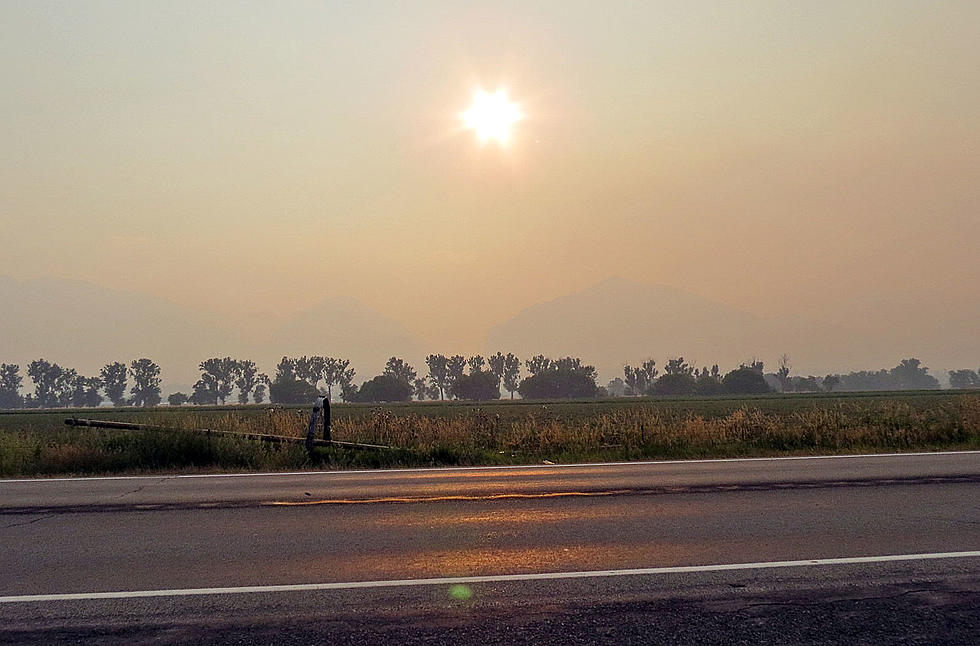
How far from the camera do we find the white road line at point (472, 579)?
6453 mm

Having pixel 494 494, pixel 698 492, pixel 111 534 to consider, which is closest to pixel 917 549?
pixel 698 492

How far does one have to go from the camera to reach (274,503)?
10828 mm

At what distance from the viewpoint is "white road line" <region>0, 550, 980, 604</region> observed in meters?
6.45

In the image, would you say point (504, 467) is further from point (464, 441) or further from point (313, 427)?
point (313, 427)

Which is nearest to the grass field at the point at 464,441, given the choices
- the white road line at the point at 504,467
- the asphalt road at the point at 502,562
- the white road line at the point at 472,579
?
the white road line at the point at 504,467

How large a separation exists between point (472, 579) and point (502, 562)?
624 millimetres

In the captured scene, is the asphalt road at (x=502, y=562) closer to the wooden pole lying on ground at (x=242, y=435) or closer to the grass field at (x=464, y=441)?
the grass field at (x=464, y=441)

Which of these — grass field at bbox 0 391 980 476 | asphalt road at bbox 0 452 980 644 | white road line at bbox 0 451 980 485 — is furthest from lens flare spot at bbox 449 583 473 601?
grass field at bbox 0 391 980 476

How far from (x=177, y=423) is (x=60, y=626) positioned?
12580 mm

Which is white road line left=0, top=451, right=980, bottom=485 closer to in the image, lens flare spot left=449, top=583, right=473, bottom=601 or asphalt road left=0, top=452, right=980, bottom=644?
asphalt road left=0, top=452, right=980, bottom=644

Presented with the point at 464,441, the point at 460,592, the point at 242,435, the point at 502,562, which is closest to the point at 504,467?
the point at 464,441

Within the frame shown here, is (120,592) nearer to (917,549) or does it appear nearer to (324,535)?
(324,535)

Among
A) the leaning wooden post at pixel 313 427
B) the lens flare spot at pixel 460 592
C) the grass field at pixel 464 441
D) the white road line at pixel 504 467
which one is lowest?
the lens flare spot at pixel 460 592

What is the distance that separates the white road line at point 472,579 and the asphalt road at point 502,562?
27 millimetres
